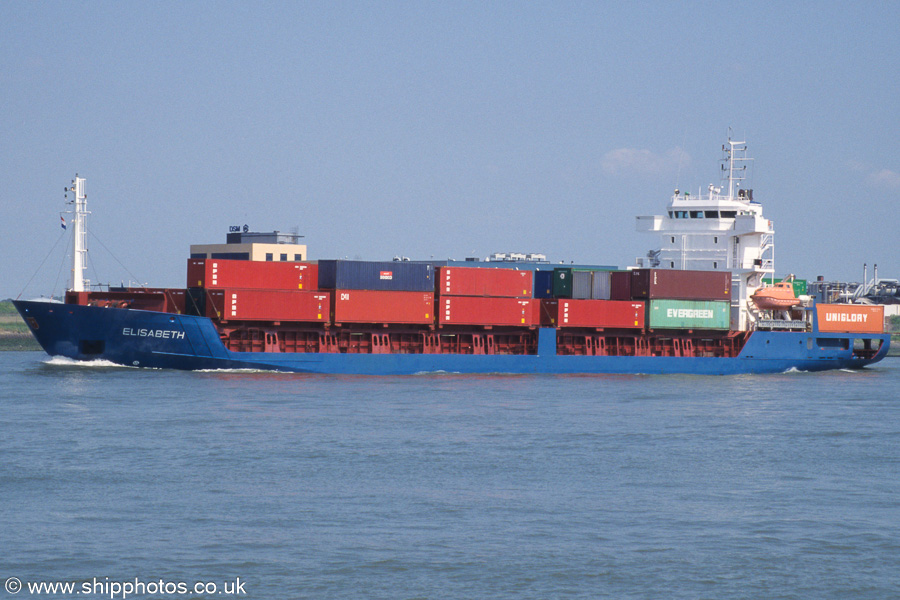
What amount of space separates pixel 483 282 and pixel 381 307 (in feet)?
15.2

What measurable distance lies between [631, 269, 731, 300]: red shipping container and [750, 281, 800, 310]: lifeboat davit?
3.29 meters

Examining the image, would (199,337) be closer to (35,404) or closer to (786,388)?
(35,404)

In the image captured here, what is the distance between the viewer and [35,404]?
2995 centimetres

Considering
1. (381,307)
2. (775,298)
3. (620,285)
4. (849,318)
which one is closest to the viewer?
(381,307)

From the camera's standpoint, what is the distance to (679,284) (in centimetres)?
4459

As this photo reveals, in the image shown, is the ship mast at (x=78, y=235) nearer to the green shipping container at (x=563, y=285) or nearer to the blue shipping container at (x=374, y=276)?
the blue shipping container at (x=374, y=276)

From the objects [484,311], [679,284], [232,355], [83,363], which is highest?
[679,284]

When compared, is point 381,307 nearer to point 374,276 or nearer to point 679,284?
point 374,276

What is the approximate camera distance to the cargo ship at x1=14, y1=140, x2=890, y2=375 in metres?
38.8

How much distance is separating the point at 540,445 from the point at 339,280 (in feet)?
56.8

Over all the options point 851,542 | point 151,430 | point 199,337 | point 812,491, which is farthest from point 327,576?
point 199,337

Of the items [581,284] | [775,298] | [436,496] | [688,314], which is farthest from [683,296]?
[436,496]

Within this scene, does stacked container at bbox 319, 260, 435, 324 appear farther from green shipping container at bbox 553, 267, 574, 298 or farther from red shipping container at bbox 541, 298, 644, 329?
green shipping container at bbox 553, 267, 574, 298

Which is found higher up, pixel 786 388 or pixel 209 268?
pixel 209 268
